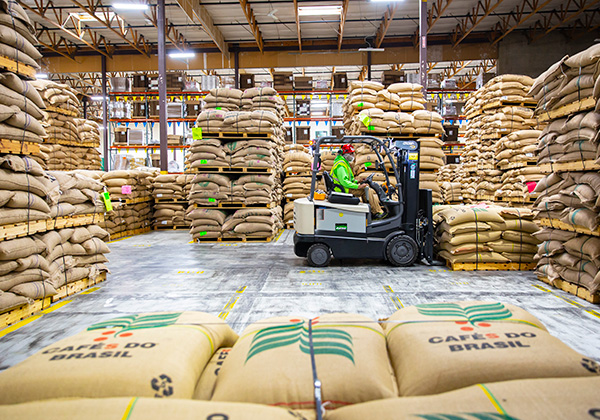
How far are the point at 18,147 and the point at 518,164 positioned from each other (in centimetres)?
991

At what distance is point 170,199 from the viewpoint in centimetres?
1208

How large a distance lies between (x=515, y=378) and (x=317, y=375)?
72cm

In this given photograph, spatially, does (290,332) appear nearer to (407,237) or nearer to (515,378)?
(515,378)

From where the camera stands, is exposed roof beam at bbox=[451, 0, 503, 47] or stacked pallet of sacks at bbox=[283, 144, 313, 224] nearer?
stacked pallet of sacks at bbox=[283, 144, 313, 224]

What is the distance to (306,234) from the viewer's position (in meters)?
6.42

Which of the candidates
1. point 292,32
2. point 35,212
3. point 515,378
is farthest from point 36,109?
point 292,32

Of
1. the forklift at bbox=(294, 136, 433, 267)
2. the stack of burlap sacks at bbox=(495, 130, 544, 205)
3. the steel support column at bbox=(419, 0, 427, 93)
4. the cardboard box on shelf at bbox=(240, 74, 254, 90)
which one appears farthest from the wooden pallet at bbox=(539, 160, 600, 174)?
the cardboard box on shelf at bbox=(240, 74, 254, 90)

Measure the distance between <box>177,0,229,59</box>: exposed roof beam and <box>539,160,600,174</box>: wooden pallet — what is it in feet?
40.4

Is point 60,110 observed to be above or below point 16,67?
above

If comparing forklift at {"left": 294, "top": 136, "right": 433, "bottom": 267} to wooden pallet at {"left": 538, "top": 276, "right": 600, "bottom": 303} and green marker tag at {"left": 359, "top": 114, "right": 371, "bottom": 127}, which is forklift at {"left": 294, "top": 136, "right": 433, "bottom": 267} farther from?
wooden pallet at {"left": 538, "top": 276, "right": 600, "bottom": 303}

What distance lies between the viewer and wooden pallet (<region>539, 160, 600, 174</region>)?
14.5 ft

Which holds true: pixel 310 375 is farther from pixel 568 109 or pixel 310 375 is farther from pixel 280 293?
pixel 568 109

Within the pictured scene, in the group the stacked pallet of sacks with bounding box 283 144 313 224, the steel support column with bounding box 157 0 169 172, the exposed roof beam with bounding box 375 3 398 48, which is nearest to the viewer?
the steel support column with bounding box 157 0 169 172

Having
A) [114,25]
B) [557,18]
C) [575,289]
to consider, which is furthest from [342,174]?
[557,18]
